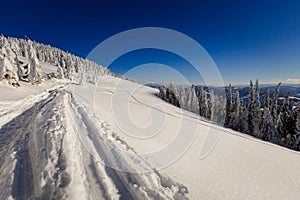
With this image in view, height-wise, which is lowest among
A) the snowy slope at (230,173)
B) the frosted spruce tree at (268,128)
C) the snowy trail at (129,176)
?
the frosted spruce tree at (268,128)

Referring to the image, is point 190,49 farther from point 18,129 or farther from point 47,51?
point 47,51

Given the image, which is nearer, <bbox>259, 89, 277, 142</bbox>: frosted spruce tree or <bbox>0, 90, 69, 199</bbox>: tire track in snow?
<bbox>0, 90, 69, 199</bbox>: tire track in snow

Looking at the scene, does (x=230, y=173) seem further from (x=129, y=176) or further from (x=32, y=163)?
(x=32, y=163)

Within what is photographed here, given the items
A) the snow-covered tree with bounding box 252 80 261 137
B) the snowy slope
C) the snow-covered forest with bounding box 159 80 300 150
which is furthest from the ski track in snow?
the snow-covered tree with bounding box 252 80 261 137

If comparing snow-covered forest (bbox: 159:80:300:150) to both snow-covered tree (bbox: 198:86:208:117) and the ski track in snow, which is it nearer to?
snow-covered tree (bbox: 198:86:208:117)

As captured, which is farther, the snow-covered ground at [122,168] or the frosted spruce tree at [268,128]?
the frosted spruce tree at [268,128]

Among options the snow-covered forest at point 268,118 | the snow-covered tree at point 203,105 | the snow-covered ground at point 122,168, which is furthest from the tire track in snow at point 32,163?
the snow-covered tree at point 203,105

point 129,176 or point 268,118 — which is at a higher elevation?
point 129,176

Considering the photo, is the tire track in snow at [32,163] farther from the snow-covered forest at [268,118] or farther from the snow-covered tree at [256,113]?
the snow-covered tree at [256,113]

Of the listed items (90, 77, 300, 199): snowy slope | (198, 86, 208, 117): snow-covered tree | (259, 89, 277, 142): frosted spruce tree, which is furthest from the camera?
(198, 86, 208, 117): snow-covered tree

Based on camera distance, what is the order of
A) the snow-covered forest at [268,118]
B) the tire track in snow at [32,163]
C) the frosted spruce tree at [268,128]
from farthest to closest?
the frosted spruce tree at [268,128], the snow-covered forest at [268,118], the tire track in snow at [32,163]

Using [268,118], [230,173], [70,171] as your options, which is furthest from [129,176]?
[268,118]

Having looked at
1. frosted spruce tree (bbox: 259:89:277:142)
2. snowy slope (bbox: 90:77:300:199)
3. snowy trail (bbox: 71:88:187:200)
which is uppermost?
snowy trail (bbox: 71:88:187:200)

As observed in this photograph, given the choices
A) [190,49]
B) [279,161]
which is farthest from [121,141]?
[279,161]
